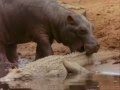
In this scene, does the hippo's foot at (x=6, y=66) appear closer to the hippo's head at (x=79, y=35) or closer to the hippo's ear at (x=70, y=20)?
the hippo's head at (x=79, y=35)

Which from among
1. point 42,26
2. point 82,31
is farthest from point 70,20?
point 42,26

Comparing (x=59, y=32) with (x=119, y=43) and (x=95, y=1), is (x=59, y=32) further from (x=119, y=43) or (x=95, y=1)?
(x=95, y=1)

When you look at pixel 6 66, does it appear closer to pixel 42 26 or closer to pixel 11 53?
pixel 11 53

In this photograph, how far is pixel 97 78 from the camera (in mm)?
12492

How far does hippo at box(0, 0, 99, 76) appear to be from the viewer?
45.3 ft

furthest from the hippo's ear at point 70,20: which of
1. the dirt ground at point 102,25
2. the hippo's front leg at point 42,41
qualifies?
the dirt ground at point 102,25

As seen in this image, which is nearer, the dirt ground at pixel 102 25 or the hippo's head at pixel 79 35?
the hippo's head at pixel 79 35

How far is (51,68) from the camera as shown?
41.4 feet

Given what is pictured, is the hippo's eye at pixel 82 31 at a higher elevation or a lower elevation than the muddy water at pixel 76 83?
higher

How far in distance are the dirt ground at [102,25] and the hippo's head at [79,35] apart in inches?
83.7

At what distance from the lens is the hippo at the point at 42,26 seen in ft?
45.3

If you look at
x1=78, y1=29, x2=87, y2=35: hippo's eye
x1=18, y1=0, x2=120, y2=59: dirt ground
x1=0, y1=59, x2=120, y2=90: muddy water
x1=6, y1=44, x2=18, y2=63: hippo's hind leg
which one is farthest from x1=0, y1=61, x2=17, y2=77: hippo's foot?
x1=18, y1=0, x2=120, y2=59: dirt ground

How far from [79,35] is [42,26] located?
0.83 m

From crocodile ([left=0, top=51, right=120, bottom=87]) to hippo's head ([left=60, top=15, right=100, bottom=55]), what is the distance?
0.26m
